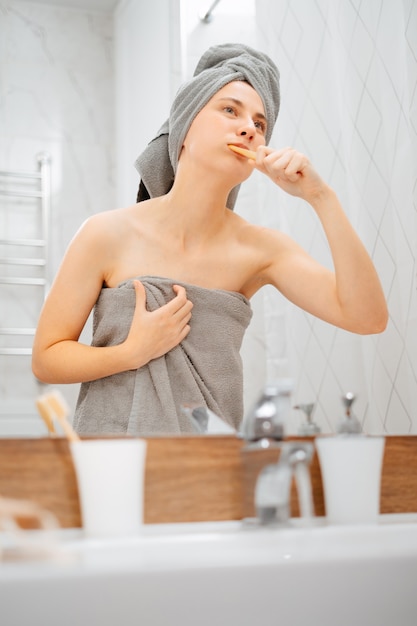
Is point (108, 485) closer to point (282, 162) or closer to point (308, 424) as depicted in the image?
point (308, 424)

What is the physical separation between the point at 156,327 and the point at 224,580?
50cm

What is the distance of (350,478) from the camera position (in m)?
1.04

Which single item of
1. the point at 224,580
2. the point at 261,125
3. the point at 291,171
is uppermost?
the point at 261,125

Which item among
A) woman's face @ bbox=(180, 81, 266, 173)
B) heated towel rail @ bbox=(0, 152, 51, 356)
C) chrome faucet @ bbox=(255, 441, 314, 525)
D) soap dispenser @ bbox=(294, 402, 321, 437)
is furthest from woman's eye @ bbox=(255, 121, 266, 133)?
chrome faucet @ bbox=(255, 441, 314, 525)

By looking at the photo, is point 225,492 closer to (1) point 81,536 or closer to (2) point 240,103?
(1) point 81,536

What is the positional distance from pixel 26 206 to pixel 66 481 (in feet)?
1.40

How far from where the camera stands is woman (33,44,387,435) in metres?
1.19

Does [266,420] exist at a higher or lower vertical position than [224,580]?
higher

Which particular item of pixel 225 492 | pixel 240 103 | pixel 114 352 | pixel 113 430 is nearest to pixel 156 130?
pixel 240 103

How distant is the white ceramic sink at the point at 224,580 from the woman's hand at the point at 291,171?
60 cm

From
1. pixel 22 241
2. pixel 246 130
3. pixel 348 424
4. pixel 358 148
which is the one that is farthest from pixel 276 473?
pixel 358 148

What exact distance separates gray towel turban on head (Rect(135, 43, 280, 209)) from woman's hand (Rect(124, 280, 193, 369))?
0.67 ft

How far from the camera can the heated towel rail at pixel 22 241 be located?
1133 millimetres

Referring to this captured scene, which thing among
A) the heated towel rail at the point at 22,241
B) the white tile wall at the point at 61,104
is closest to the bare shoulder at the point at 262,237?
the white tile wall at the point at 61,104
